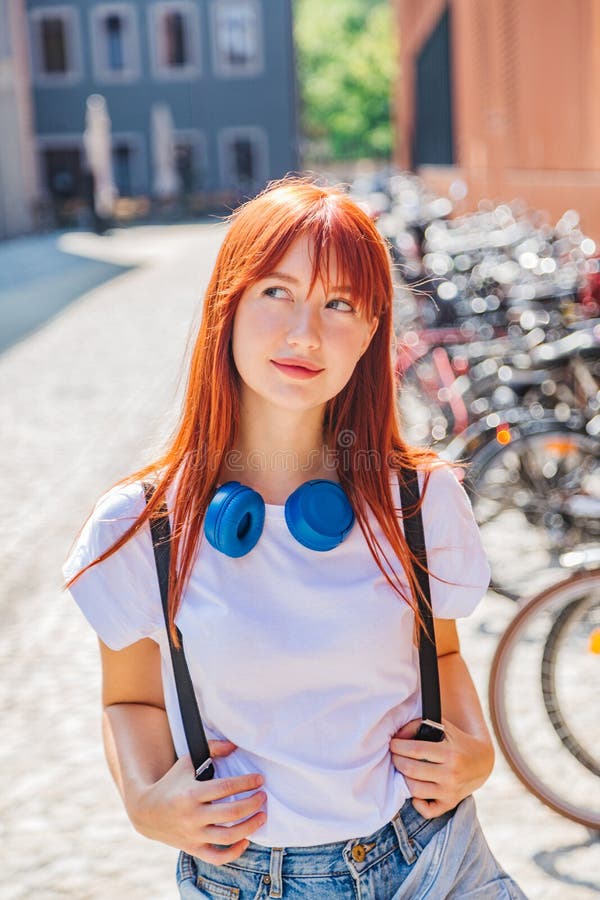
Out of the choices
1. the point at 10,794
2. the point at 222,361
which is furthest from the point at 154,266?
the point at 222,361

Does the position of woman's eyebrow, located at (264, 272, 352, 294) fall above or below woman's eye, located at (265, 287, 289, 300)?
above

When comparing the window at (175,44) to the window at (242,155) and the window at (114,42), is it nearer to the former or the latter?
the window at (114,42)

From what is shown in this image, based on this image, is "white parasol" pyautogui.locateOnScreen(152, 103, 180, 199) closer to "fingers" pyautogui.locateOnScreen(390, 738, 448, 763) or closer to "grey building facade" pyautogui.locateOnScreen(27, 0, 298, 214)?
"grey building facade" pyautogui.locateOnScreen(27, 0, 298, 214)

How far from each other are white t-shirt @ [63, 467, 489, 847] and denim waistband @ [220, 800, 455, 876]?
2cm

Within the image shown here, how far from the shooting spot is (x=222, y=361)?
1.60 m

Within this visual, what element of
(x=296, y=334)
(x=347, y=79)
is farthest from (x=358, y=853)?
(x=347, y=79)

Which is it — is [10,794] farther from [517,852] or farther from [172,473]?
[172,473]

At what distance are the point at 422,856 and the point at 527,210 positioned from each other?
10.3 m

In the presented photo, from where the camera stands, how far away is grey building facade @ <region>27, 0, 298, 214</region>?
39250 millimetres

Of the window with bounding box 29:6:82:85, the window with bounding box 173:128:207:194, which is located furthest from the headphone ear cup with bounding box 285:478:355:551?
the window with bounding box 29:6:82:85

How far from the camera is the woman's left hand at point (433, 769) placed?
1.52m

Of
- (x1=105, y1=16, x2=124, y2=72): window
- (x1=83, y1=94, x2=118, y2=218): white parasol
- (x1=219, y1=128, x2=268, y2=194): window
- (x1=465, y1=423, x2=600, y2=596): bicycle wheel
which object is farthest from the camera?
(x1=219, y1=128, x2=268, y2=194): window

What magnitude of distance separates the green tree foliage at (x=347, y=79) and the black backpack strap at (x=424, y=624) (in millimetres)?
57812

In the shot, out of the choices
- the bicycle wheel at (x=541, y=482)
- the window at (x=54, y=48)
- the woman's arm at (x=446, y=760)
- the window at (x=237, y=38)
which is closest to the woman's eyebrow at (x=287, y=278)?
the woman's arm at (x=446, y=760)
